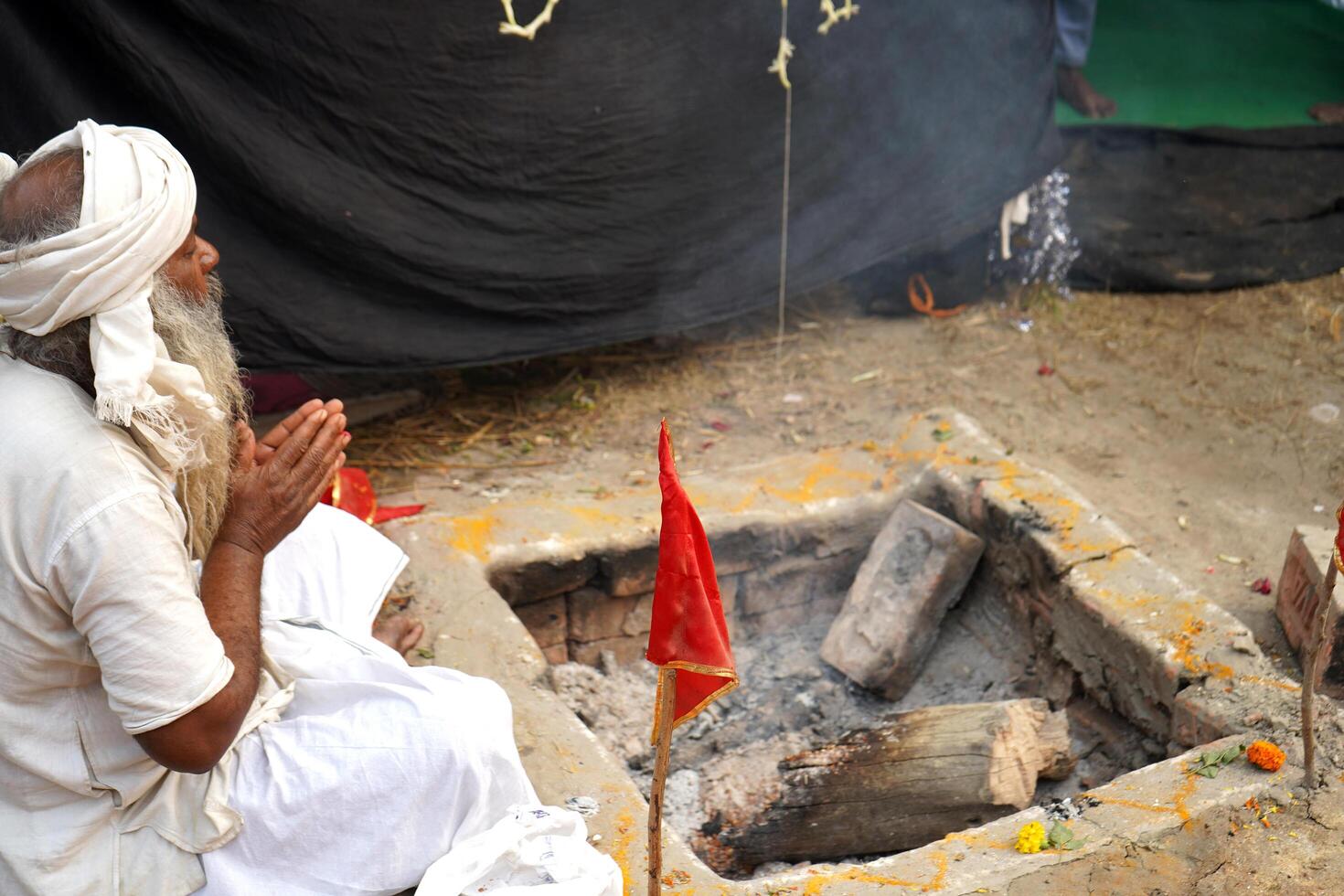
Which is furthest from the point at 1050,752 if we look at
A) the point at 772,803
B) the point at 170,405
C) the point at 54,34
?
the point at 54,34

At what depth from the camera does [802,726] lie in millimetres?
3514

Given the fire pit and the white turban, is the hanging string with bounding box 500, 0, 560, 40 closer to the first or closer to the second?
the fire pit

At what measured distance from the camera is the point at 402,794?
214 cm

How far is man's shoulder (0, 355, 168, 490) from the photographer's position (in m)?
1.79

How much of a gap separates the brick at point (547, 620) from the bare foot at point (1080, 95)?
4087 mm

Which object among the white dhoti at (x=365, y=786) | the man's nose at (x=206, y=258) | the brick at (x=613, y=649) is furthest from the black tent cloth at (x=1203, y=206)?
the man's nose at (x=206, y=258)

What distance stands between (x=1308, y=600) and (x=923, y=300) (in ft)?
8.97

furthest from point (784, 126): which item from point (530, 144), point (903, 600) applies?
point (903, 600)

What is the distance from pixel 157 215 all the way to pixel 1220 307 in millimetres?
5044

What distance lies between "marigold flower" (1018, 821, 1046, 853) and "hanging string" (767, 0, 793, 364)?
280 cm

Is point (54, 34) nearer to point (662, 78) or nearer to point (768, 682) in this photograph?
point (662, 78)

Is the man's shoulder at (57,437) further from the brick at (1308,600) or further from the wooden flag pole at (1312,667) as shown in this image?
the brick at (1308,600)

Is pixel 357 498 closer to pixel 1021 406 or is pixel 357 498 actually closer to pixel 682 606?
pixel 682 606

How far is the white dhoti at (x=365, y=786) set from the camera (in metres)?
2.11
